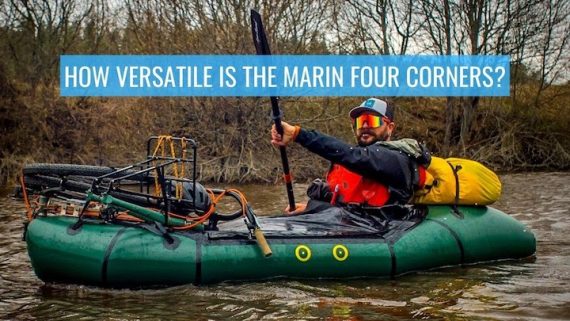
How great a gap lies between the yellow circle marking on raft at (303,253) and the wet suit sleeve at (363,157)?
0.73 metres

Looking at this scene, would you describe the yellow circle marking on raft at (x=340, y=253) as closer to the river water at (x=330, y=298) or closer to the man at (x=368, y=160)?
the river water at (x=330, y=298)

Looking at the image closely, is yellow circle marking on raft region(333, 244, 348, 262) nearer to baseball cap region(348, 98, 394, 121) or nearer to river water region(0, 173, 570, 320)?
river water region(0, 173, 570, 320)

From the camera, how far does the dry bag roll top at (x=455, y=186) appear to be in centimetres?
574

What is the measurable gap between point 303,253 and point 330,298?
455mm

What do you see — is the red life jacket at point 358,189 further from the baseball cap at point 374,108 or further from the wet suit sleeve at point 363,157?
the baseball cap at point 374,108

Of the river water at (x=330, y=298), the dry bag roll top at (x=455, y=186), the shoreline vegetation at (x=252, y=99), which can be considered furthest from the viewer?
the shoreline vegetation at (x=252, y=99)

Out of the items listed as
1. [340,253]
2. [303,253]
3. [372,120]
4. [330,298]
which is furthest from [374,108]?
[330,298]

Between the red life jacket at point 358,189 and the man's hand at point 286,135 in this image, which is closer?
the man's hand at point 286,135

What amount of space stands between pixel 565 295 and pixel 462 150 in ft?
41.5

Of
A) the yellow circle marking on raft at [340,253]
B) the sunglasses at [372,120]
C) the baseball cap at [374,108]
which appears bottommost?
the yellow circle marking on raft at [340,253]

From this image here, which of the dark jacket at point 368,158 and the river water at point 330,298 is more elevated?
the dark jacket at point 368,158

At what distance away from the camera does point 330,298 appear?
466 cm

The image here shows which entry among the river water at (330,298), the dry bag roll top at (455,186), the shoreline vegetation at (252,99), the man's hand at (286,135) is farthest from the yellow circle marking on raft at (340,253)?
the shoreline vegetation at (252,99)

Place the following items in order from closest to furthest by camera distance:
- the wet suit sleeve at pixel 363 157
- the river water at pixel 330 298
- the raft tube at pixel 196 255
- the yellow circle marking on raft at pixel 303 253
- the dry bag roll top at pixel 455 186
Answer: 1. the river water at pixel 330 298
2. the raft tube at pixel 196 255
3. the yellow circle marking on raft at pixel 303 253
4. the wet suit sleeve at pixel 363 157
5. the dry bag roll top at pixel 455 186
